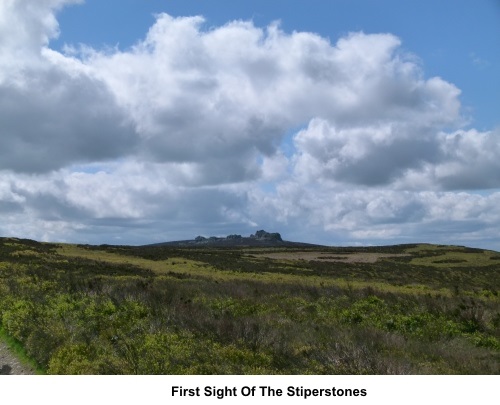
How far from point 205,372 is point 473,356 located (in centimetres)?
612

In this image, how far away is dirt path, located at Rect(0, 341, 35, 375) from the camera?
10.6 metres

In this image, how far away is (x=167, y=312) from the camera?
14.3 meters

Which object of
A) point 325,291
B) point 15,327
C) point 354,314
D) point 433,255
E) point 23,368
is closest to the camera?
point 23,368

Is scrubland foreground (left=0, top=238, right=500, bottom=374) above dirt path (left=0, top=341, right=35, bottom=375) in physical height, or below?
above

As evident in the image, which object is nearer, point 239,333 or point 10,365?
point 10,365

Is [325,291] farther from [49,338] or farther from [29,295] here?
[49,338]

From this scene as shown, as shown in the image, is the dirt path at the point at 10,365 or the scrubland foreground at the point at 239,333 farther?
the dirt path at the point at 10,365

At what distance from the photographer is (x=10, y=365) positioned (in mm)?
11172

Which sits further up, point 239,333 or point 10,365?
point 239,333

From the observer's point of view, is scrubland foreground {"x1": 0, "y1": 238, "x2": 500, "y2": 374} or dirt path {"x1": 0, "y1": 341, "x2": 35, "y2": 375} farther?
dirt path {"x1": 0, "y1": 341, "x2": 35, "y2": 375}

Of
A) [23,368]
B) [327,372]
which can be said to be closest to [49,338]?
[23,368]

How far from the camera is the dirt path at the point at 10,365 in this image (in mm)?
10602

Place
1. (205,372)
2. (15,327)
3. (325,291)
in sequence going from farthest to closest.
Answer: (325,291) → (15,327) → (205,372)

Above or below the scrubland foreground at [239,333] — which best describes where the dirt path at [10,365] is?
below
